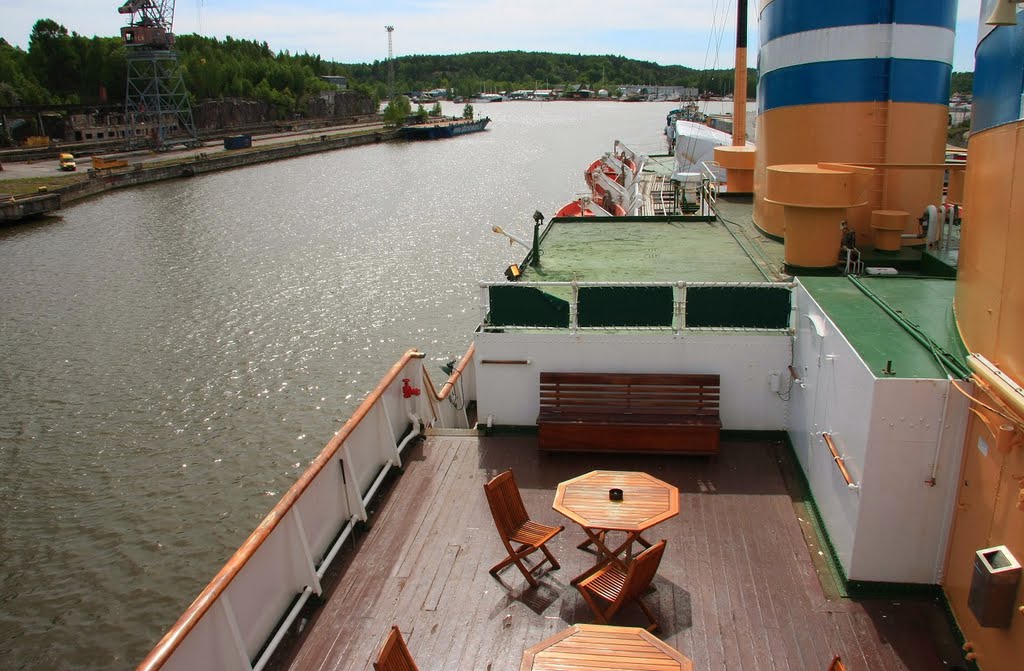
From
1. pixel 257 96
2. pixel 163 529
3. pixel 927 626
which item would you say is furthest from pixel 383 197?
pixel 257 96

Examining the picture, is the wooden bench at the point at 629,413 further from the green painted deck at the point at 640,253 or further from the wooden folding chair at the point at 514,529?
the green painted deck at the point at 640,253

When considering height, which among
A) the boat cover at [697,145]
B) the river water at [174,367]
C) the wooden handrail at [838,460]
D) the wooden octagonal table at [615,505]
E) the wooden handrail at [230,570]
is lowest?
the river water at [174,367]

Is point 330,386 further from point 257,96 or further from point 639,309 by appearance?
point 257,96

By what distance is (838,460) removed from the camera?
235 inches

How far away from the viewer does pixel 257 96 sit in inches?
4525

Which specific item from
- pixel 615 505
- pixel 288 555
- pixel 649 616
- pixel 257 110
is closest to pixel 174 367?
pixel 288 555

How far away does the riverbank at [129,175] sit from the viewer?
4094 cm

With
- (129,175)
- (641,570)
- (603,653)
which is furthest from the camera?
(129,175)

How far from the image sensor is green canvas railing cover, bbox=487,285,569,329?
827cm

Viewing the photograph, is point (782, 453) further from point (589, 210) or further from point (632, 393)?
point (589, 210)

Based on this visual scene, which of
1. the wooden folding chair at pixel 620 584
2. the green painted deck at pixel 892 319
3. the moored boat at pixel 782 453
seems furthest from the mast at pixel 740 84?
the wooden folding chair at pixel 620 584

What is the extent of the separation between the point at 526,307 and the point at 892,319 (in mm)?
3772

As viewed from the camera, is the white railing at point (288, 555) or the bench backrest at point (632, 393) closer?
the white railing at point (288, 555)

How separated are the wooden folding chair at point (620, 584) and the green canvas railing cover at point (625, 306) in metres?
3.12
